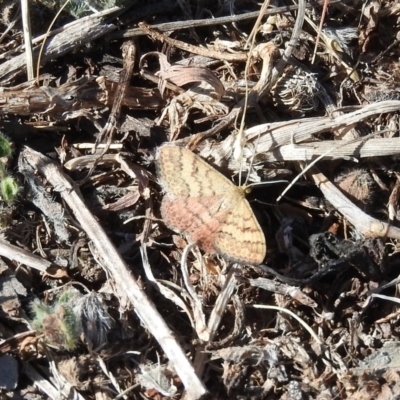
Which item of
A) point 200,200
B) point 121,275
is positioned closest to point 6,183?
point 121,275

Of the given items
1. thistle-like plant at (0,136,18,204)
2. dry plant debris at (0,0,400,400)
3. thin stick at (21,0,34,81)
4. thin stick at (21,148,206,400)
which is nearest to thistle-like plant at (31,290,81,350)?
dry plant debris at (0,0,400,400)

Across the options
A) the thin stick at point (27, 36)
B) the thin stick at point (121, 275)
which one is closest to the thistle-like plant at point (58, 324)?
the thin stick at point (121, 275)

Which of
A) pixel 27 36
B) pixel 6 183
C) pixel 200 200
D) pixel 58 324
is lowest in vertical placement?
pixel 58 324

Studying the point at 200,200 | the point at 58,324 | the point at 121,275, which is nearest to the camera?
the point at 58,324

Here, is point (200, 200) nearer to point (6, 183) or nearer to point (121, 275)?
point (121, 275)

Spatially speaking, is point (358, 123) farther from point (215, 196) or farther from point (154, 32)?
point (154, 32)

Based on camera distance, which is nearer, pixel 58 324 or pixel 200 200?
pixel 58 324

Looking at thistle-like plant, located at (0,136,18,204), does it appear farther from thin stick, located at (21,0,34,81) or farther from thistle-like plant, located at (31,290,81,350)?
thistle-like plant, located at (31,290,81,350)

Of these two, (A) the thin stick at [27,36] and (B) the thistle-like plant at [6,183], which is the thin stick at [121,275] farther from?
(A) the thin stick at [27,36]

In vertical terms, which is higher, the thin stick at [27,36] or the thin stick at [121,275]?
the thin stick at [27,36]
